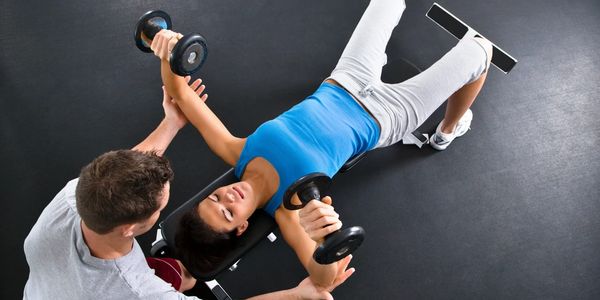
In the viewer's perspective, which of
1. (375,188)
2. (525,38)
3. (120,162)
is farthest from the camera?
(525,38)

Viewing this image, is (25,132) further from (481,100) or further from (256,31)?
(481,100)

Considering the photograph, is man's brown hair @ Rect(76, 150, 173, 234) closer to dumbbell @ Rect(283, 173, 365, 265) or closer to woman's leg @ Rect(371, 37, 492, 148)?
dumbbell @ Rect(283, 173, 365, 265)

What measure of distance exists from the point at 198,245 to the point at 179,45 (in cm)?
66

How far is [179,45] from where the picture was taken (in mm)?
1652

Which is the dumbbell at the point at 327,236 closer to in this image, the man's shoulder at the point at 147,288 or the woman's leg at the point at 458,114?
the man's shoulder at the point at 147,288

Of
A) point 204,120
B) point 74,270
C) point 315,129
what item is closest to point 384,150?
point 315,129

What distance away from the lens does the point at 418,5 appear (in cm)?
282

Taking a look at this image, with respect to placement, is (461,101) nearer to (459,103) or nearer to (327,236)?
(459,103)

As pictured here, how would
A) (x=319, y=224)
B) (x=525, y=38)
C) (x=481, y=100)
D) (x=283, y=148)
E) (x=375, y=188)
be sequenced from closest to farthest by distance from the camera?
1. (x=319, y=224)
2. (x=283, y=148)
3. (x=375, y=188)
4. (x=481, y=100)
5. (x=525, y=38)

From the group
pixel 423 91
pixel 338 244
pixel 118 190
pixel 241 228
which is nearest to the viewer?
pixel 118 190

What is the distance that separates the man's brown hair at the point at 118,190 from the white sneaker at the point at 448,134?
150 centimetres

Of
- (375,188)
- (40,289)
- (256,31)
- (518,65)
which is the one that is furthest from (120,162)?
(518,65)

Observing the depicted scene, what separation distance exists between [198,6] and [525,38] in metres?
1.80

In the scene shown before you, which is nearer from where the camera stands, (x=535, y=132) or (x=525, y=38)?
(x=535, y=132)
